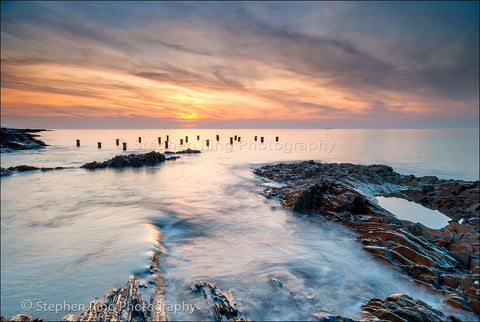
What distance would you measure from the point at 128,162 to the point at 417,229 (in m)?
28.0

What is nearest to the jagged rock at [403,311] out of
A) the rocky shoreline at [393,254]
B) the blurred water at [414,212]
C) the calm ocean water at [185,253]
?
the rocky shoreline at [393,254]

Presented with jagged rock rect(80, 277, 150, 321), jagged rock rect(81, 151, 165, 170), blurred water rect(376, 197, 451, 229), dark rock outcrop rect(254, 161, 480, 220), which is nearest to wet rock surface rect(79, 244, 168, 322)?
jagged rock rect(80, 277, 150, 321)

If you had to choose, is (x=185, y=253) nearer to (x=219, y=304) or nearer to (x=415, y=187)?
(x=219, y=304)

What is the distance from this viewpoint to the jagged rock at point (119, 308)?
429 cm

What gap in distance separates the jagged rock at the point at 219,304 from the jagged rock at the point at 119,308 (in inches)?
52.9

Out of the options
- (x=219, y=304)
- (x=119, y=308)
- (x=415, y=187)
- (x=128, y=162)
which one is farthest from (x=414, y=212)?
(x=128, y=162)

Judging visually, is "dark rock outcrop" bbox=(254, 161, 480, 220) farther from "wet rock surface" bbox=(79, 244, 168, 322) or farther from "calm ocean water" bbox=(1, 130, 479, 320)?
"wet rock surface" bbox=(79, 244, 168, 322)

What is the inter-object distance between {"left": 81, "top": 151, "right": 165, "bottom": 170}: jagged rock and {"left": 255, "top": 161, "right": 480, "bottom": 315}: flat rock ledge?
19173 millimetres

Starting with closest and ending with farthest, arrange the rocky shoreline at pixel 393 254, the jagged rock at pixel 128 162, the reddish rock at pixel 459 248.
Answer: the rocky shoreline at pixel 393 254 → the reddish rock at pixel 459 248 → the jagged rock at pixel 128 162

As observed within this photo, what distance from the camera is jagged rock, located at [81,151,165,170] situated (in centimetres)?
2450

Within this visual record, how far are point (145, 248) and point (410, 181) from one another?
69.4 ft

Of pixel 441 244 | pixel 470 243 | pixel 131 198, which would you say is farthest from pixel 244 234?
pixel 131 198

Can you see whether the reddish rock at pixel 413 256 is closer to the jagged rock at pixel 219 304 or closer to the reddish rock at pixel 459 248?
the reddish rock at pixel 459 248

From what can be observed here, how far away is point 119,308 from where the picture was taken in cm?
449
